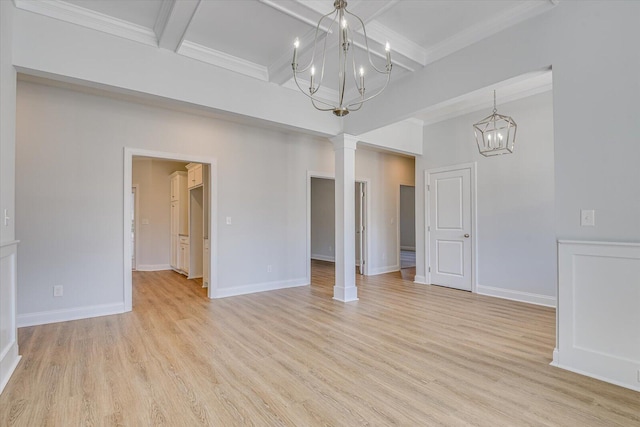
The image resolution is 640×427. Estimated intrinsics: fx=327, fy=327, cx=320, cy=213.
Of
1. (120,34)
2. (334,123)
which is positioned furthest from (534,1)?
(120,34)

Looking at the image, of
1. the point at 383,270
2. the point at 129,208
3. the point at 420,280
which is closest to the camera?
the point at 129,208

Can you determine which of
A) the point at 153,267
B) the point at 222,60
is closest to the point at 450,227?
the point at 222,60

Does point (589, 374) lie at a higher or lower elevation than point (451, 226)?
lower

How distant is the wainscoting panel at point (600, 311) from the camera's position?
2195 millimetres

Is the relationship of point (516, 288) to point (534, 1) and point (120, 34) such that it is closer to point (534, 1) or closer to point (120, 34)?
point (534, 1)

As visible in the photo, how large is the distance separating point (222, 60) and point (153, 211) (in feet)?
16.8

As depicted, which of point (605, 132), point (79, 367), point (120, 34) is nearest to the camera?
point (605, 132)

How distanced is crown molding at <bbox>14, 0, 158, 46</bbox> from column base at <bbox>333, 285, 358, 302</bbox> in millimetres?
3593

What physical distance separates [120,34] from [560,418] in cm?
440

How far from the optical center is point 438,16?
2.84 m

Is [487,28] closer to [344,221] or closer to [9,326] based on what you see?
[344,221]

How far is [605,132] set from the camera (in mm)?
2318

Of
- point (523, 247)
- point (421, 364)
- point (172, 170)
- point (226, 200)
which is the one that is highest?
point (172, 170)

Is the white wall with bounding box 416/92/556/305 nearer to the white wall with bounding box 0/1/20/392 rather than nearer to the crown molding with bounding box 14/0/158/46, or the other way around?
the crown molding with bounding box 14/0/158/46
